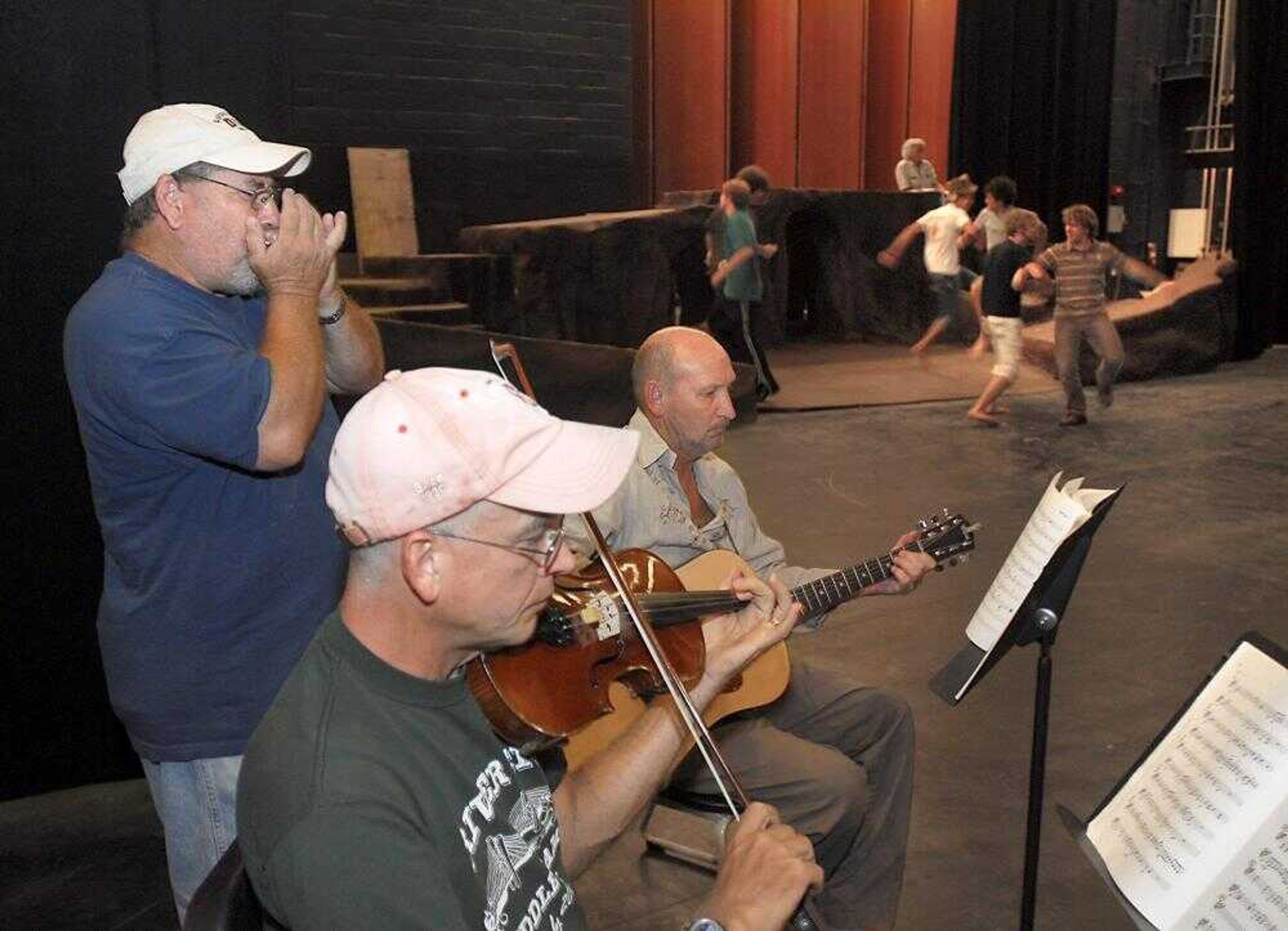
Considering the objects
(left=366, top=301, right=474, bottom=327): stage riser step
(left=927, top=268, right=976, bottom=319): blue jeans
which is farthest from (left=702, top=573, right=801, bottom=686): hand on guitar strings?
(left=927, top=268, right=976, bottom=319): blue jeans

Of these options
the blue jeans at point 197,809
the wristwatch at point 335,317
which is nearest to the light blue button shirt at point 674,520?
the wristwatch at point 335,317

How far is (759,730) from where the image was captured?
297 centimetres

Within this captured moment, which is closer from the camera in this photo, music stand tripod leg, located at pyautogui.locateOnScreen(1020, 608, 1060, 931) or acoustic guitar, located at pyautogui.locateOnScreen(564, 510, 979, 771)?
music stand tripod leg, located at pyautogui.locateOnScreen(1020, 608, 1060, 931)

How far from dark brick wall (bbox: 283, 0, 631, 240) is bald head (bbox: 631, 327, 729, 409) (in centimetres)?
820

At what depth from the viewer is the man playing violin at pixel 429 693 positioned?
4.34ft

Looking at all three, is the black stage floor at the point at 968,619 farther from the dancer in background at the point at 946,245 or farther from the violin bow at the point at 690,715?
the violin bow at the point at 690,715

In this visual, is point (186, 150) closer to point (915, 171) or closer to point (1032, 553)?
point (1032, 553)

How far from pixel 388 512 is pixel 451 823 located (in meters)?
0.35

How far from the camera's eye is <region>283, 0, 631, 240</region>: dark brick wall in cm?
1099

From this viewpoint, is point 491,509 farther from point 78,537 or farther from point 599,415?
point 599,415

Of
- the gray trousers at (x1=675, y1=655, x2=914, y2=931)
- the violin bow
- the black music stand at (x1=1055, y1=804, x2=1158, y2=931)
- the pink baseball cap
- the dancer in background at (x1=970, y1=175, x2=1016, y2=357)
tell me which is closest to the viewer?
the pink baseball cap

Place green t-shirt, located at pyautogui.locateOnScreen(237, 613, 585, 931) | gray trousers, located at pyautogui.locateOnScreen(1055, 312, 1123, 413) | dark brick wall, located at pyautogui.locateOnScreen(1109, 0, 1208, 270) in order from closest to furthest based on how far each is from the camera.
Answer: green t-shirt, located at pyautogui.locateOnScreen(237, 613, 585, 931), gray trousers, located at pyautogui.locateOnScreen(1055, 312, 1123, 413), dark brick wall, located at pyautogui.locateOnScreen(1109, 0, 1208, 270)

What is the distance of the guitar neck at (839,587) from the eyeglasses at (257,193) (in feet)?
4.78

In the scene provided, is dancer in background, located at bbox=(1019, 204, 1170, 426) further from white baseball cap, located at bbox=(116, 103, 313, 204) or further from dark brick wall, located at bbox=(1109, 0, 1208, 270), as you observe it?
dark brick wall, located at bbox=(1109, 0, 1208, 270)
